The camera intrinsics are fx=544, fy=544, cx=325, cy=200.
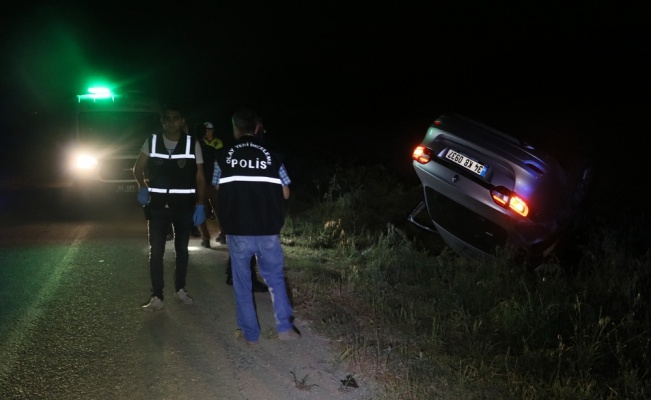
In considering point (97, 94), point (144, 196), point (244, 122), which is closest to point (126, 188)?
point (97, 94)

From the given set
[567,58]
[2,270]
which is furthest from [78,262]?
[567,58]

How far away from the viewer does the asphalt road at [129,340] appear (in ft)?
11.8

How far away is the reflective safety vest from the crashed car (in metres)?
2.46

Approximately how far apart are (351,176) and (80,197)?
606 centimetres

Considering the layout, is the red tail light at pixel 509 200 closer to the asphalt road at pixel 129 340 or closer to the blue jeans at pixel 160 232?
the asphalt road at pixel 129 340

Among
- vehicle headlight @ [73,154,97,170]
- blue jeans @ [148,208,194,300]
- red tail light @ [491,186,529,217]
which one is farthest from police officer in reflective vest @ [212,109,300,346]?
vehicle headlight @ [73,154,97,170]

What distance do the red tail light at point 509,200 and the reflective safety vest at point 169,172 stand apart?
2.91 meters

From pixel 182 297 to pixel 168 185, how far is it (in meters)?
1.14

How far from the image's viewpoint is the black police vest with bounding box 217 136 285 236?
13.5ft

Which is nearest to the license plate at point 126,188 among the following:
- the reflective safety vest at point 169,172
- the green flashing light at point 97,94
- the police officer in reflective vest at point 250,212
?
the green flashing light at point 97,94

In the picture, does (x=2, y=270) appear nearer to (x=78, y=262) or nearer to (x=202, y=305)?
(x=78, y=262)

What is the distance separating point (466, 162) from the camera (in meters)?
5.47

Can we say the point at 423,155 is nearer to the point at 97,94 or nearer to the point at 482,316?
the point at 482,316

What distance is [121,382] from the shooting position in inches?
143
